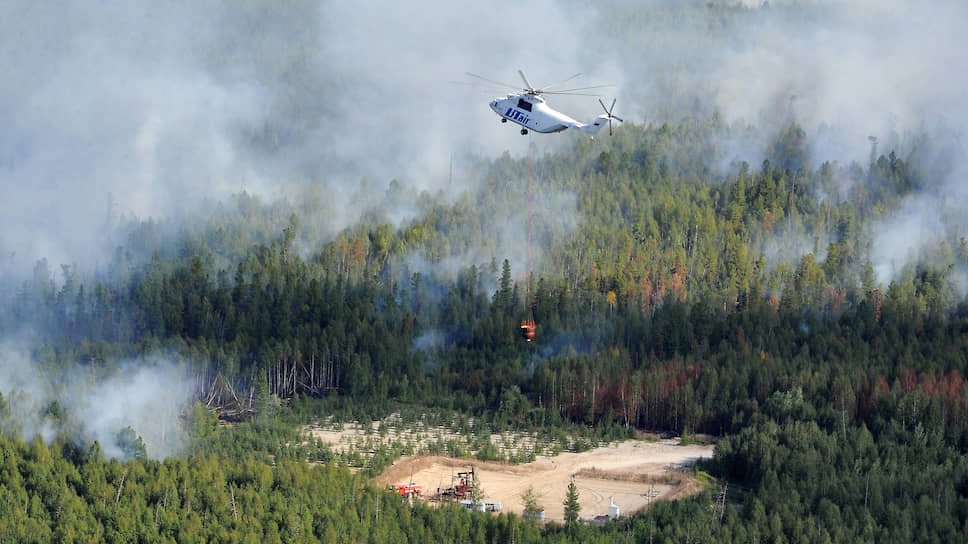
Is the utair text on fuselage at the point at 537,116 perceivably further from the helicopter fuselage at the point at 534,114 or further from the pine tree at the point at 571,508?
the pine tree at the point at 571,508

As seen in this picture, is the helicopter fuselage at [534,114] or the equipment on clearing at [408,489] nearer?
the helicopter fuselage at [534,114]

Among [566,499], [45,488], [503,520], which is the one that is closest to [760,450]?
[566,499]

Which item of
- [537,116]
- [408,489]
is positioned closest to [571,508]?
[408,489]

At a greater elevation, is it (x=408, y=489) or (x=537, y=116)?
(x=537, y=116)

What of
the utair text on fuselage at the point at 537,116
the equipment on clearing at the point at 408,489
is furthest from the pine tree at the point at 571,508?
the utair text on fuselage at the point at 537,116

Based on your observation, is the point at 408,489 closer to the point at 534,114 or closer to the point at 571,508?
the point at 571,508

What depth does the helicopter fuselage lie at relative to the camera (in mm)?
173262

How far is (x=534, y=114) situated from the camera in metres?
174

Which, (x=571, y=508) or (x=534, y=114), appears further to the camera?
(x=571, y=508)

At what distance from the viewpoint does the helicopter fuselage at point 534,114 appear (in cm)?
17326

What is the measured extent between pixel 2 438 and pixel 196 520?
34029 mm

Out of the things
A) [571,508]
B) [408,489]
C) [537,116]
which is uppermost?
[537,116]

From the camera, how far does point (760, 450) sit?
649 feet

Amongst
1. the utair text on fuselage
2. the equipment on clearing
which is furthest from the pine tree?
the utair text on fuselage
